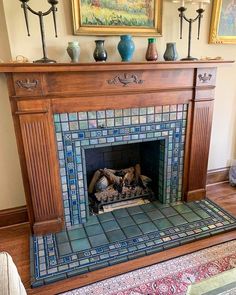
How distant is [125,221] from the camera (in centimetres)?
211

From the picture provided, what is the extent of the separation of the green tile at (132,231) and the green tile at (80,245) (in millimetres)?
324

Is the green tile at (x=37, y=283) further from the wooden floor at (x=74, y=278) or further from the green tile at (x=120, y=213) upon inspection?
the green tile at (x=120, y=213)

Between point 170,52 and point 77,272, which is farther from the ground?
point 170,52

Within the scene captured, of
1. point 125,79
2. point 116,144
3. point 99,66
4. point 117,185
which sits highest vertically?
point 99,66

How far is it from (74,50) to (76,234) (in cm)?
142

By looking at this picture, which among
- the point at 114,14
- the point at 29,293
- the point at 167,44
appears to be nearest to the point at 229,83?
the point at 167,44

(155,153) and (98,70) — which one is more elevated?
(98,70)

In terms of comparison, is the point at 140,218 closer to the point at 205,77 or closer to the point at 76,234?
the point at 76,234

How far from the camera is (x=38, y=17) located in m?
1.66

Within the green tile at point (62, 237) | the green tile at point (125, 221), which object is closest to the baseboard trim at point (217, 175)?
the green tile at point (125, 221)

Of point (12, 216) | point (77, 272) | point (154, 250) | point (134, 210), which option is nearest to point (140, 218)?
point (134, 210)

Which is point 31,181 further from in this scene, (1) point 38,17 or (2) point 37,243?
(1) point 38,17

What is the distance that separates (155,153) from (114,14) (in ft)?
4.08

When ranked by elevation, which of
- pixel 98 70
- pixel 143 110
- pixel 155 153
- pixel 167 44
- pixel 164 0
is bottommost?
pixel 155 153
